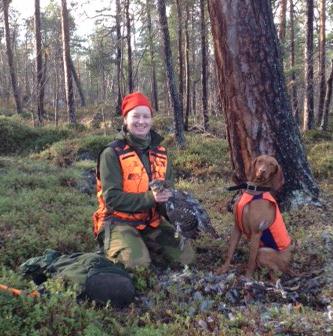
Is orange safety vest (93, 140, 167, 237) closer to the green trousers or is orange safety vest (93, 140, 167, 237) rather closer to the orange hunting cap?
the green trousers

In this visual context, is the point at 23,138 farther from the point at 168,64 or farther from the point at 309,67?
the point at 309,67

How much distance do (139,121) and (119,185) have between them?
2.49 feet

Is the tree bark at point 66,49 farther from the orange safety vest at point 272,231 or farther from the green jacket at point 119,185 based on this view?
the orange safety vest at point 272,231

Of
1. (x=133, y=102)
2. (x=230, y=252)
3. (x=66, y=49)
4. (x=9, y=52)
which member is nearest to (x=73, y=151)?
(x=66, y=49)

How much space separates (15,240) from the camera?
5570 mm

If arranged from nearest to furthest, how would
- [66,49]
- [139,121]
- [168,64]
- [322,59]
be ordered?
[139,121], [168,64], [322,59], [66,49]

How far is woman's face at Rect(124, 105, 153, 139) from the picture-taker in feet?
17.0

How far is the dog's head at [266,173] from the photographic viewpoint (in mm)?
5059

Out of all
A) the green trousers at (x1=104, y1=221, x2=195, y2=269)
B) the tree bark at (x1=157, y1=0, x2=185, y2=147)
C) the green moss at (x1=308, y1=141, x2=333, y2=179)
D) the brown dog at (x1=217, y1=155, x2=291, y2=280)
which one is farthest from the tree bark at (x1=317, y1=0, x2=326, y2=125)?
the green trousers at (x1=104, y1=221, x2=195, y2=269)

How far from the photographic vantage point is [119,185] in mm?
5098

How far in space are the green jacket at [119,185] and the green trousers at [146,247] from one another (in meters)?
0.30

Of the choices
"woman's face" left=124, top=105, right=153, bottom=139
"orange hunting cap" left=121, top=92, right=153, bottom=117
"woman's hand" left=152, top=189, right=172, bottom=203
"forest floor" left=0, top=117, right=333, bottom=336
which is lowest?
"forest floor" left=0, top=117, right=333, bottom=336

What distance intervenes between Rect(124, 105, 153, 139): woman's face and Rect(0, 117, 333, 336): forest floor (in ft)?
5.19

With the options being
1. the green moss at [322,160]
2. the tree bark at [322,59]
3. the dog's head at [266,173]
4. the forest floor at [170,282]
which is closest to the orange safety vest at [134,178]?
the forest floor at [170,282]
